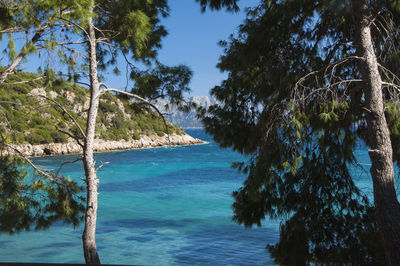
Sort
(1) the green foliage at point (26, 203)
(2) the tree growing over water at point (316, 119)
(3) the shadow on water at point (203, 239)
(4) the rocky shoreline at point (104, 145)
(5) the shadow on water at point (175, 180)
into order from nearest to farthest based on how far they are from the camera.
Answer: (2) the tree growing over water at point (316, 119), (1) the green foliage at point (26, 203), (3) the shadow on water at point (203, 239), (5) the shadow on water at point (175, 180), (4) the rocky shoreline at point (104, 145)

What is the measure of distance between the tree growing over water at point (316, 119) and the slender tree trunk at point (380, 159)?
11 mm

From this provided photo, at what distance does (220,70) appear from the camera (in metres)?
5.89

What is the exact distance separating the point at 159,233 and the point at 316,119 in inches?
488

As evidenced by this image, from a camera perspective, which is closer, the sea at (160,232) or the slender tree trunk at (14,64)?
the slender tree trunk at (14,64)

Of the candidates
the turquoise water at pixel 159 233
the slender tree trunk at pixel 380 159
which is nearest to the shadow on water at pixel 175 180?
the turquoise water at pixel 159 233

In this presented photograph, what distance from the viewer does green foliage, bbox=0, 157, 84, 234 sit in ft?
18.0

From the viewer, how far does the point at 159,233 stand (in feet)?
50.6

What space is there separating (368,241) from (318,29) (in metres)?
2.87

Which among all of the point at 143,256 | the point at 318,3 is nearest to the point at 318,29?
the point at 318,3

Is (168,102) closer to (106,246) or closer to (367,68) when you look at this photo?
(367,68)

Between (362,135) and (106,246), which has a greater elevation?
(362,135)

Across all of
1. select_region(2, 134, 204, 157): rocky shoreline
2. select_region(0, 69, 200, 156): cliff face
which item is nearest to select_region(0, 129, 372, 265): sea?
select_region(0, 69, 200, 156): cliff face

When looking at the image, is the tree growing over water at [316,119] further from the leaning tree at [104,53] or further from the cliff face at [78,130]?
the cliff face at [78,130]

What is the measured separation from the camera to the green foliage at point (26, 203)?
5492 mm
